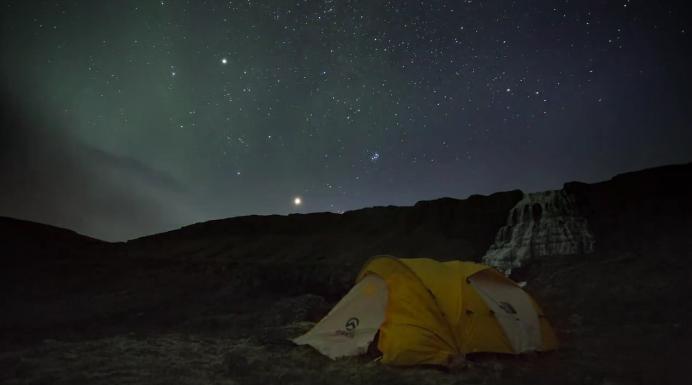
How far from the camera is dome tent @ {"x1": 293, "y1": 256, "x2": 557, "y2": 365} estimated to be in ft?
22.7

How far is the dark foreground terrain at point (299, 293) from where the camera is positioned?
661cm

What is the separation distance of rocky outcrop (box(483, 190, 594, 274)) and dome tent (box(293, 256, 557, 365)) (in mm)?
19410

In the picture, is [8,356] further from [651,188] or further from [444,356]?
[651,188]

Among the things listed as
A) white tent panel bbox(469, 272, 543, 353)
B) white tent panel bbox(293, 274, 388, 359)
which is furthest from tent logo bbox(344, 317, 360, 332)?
white tent panel bbox(469, 272, 543, 353)

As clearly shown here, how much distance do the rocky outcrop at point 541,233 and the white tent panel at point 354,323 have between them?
20223 millimetres

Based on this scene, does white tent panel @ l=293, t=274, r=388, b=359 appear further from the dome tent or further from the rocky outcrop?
the rocky outcrop

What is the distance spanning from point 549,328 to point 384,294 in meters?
3.38

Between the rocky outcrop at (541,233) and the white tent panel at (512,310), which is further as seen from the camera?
the rocky outcrop at (541,233)

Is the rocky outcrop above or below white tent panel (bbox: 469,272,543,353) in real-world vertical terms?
above

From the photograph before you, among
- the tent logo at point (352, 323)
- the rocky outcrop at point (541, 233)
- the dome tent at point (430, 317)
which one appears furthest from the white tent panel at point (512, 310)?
the rocky outcrop at point (541, 233)

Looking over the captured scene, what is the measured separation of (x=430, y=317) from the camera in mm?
7070

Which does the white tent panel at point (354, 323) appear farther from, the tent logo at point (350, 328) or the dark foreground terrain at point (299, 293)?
the dark foreground terrain at point (299, 293)

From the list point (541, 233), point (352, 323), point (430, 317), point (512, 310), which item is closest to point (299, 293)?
point (352, 323)

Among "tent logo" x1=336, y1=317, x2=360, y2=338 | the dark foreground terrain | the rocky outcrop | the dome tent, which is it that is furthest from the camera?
the rocky outcrop
